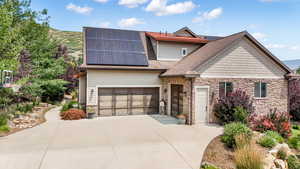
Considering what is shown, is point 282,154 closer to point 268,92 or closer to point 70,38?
point 268,92

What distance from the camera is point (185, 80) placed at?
1140cm

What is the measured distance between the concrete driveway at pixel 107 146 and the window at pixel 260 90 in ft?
14.6

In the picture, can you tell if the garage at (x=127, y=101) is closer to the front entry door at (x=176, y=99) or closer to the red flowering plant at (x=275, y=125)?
the front entry door at (x=176, y=99)

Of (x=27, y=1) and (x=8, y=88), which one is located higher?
(x=27, y=1)

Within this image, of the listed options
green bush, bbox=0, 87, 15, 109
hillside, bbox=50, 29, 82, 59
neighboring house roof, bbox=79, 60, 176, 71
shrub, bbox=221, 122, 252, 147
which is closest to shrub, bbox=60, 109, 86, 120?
neighboring house roof, bbox=79, 60, 176, 71

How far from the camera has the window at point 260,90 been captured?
477 inches

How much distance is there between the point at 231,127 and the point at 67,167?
6531 millimetres

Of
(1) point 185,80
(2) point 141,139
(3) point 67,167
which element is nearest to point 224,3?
(1) point 185,80

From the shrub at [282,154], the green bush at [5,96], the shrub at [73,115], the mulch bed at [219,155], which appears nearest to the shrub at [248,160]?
→ the mulch bed at [219,155]

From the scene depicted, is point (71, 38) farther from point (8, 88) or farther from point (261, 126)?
point (261, 126)

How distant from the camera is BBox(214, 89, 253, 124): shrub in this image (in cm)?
1059

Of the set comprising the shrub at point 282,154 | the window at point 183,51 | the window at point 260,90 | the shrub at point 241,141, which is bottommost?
the shrub at point 282,154

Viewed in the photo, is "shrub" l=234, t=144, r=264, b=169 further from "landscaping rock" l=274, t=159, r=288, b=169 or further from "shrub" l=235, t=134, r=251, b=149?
"landscaping rock" l=274, t=159, r=288, b=169

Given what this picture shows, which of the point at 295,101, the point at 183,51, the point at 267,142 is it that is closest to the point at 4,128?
the point at 267,142
